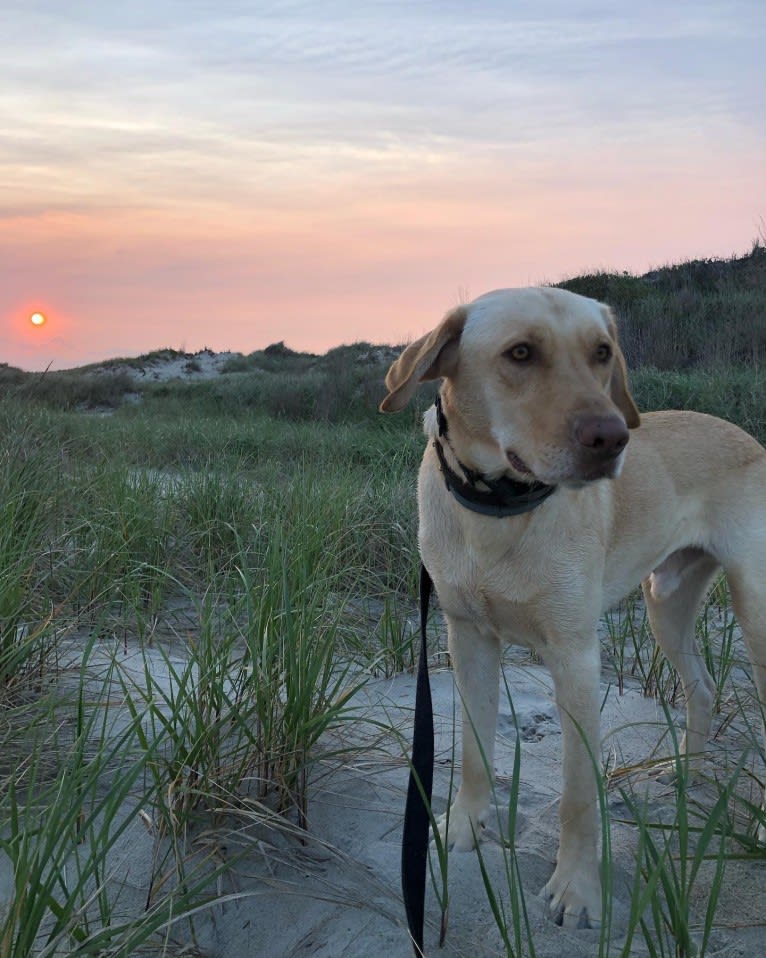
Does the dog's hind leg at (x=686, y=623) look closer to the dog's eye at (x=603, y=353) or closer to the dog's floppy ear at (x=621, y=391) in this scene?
the dog's floppy ear at (x=621, y=391)

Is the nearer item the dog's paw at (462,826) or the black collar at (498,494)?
the black collar at (498,494)

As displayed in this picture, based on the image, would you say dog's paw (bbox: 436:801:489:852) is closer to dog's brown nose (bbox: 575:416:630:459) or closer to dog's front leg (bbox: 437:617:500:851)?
dog's front leg (bbox: 437:617:500:851)

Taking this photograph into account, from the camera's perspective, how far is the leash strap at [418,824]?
6.56 feet

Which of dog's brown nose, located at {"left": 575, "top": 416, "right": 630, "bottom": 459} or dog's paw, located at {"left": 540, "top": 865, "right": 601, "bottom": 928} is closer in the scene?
dog's brown nose, located at {"left": 575, "top": 416, "right": 630, "bottom": 459}

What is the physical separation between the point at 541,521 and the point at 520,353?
451 millimetres

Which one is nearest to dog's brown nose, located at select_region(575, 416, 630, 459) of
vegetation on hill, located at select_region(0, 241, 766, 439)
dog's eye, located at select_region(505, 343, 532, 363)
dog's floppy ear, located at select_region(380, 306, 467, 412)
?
dog's eye, located at select_region(505, 343, 532, 363)

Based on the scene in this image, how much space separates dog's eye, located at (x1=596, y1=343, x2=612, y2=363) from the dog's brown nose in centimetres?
34

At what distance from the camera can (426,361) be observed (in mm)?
2307

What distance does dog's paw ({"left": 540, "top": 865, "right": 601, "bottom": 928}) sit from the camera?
2.25 metres

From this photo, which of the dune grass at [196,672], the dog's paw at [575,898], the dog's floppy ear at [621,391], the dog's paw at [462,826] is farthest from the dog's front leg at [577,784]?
the dog's floppy ear at [621,391]

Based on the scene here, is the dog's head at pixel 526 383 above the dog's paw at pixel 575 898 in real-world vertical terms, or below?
above

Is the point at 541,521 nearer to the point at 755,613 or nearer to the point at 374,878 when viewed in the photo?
the point at 755,613

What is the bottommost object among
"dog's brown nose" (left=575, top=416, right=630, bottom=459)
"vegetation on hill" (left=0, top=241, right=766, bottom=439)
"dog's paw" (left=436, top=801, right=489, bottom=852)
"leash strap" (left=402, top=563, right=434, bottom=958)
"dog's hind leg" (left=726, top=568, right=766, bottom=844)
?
"dog's paw" (left=436, top=801, right=489, bottom=852)

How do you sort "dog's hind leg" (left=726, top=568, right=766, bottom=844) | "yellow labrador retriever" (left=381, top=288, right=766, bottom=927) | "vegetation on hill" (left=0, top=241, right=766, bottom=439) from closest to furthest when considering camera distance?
"yellow labrador retriever" (left=381, top=288, right=766, bottom=927) → "dog's hind leg" (left=726, top=568, right=766, bottom=844) → "vegetation on hill" (left=0, top=241, right=766, bottom=439)
